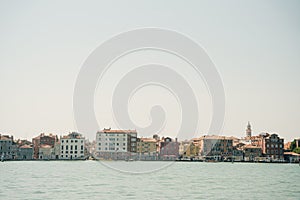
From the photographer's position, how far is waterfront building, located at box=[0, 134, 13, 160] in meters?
98.0

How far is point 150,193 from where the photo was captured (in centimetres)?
2803

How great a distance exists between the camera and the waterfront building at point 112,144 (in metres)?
97.9

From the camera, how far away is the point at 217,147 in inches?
4092

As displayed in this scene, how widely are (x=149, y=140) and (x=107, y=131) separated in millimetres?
13843

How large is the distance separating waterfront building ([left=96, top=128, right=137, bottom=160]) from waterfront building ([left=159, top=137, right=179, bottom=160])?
10372 millimetres

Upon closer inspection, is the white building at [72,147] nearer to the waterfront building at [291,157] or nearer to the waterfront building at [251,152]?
the waterfront building at [251,152]


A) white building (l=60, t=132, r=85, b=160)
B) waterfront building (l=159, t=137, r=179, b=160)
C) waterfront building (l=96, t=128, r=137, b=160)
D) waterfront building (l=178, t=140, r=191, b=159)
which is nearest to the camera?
waterfront building (l=96, t=128, r=137, b=160)

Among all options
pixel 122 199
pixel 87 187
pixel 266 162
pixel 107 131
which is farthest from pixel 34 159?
pixel 122 199

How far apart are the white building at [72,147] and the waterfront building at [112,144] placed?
188 inches

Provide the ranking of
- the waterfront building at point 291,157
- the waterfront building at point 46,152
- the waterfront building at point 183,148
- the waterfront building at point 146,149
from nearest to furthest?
1. the waterfront building at point 291,157
2. the waterfront building at point 46,152
3. the waterfront building at point 146,149
4. the waterfront building at point 183,148

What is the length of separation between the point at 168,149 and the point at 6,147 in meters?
36.7

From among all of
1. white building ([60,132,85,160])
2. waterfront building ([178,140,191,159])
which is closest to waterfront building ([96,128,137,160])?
white building ([60,132,85,160])

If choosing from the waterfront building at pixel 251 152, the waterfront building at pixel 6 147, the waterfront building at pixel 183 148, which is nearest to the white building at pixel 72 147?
the waterfront building at pixel 6 147

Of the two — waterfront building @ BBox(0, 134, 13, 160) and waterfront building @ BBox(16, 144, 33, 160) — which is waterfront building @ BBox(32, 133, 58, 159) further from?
waterfront building @ BBox(0, 134, 13, 160)
